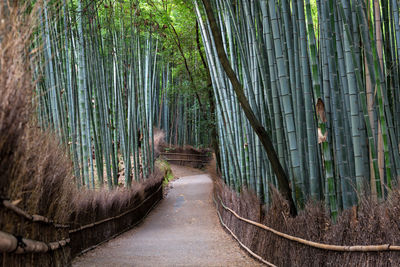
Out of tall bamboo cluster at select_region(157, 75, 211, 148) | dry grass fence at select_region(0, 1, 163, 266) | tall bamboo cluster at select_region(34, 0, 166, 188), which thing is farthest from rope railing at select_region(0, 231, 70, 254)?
tall bamboo cluster at select_region(157, 75, 211, 148)

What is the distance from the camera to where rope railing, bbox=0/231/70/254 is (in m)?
1.34

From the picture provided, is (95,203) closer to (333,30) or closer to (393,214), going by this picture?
(333,30)

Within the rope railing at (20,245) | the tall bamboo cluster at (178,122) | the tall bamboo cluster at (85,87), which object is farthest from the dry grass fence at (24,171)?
the tall bamboo cluster at (178,122)

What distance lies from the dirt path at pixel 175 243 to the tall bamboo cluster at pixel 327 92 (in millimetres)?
759

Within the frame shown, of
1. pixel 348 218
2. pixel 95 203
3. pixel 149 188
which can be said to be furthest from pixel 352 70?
pixel 149 188

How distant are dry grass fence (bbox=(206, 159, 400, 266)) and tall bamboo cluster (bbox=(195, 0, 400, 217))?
0.13 metres

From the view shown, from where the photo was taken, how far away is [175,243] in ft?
16.4

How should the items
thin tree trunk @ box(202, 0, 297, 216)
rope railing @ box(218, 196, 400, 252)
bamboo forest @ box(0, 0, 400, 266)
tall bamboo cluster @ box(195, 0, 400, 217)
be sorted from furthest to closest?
thin tree trunk @ box(202, 0, 297, 216) < tall bamboo cluster @ box(195, 0, 400, 217) < rope railing @ box(218, 196, 400, 252) < bamboo forest @ box(0, 0, 400, 266)

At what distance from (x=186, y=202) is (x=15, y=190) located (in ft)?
26.7

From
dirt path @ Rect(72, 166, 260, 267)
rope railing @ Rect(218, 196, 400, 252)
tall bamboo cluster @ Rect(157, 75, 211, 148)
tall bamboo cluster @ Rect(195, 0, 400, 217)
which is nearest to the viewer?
rope railing @ Rect(218, 196, 400, 252)

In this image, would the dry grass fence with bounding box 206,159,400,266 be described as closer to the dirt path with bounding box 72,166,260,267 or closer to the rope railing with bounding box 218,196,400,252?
the rope railing with bounding box 218,196,400,252

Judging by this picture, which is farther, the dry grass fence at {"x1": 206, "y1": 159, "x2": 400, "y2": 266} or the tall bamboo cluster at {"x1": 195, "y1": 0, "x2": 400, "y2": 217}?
the tall bamboo cluster at {"x1": 195, "y1": 0, "x2": 400, "y2": 217}

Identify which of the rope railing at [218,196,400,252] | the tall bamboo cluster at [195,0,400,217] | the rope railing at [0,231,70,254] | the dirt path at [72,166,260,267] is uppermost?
the tall bamboo cluster at [195,0,400,217]

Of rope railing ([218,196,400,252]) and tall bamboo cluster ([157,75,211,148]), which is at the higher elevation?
tall bamboo cluster ([157,75,211,148])
